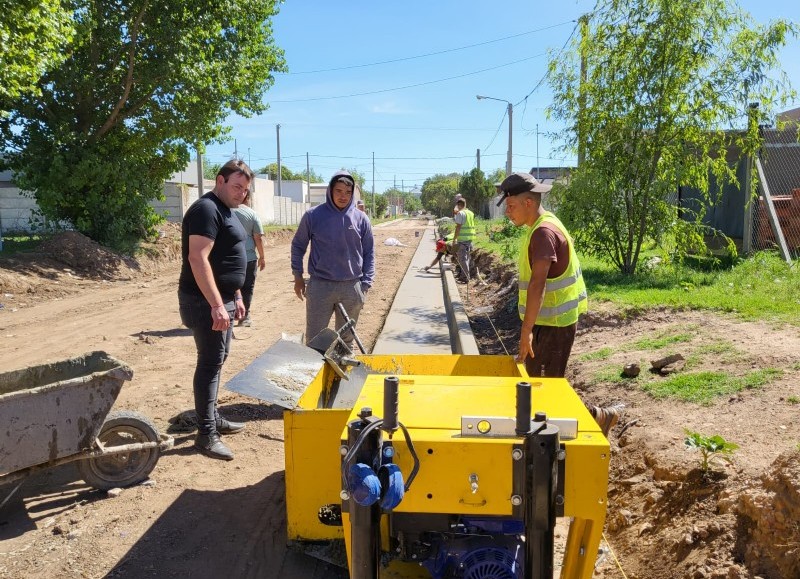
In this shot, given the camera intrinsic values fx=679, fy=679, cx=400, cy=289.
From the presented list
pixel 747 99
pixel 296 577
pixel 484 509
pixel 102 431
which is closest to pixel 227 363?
pixel 102 431

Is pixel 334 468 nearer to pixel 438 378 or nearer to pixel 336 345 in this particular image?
pixel 438 378

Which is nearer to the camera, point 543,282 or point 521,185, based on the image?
point 543,282

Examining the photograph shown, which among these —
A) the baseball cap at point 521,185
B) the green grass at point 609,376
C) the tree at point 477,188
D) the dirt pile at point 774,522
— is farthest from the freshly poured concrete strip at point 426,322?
the tree at point 477,188

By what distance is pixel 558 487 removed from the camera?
→ 2186 mm

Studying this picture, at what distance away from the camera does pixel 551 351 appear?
412 centimetres

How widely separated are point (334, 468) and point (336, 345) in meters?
1.30

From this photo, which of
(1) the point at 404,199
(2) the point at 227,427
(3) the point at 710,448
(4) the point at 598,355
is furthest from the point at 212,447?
(1) the point at 404,199

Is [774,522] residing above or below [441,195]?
below

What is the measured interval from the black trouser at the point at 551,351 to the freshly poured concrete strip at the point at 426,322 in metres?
3.34

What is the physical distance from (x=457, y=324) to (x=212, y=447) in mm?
5198

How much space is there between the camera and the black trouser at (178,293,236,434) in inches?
182

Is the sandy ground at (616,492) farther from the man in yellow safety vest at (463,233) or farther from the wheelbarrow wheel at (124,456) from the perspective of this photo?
the man in yellow safety vest at (463,233)

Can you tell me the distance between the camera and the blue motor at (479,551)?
237 centimetres

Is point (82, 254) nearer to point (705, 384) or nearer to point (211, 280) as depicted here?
point (211, 280)
